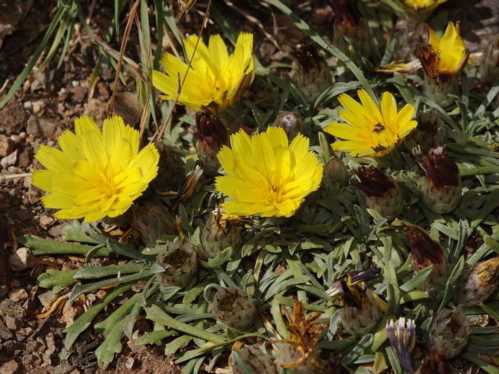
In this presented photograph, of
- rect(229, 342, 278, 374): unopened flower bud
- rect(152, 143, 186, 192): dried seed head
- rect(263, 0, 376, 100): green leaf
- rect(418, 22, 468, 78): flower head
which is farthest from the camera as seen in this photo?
rect(263, 0, 376, 100): green leaf

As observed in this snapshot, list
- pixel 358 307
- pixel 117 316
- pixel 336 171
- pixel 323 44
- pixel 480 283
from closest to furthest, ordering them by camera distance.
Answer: pixel 358 307, pixel 480 283, pixel 117 316, pixel 336 171, pixel 323 44

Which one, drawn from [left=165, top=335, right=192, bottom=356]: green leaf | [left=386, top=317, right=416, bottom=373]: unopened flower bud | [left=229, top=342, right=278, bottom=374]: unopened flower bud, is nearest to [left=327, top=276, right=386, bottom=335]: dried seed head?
[left=386, top=317, right=416, bottom=373]: unopened flower bud

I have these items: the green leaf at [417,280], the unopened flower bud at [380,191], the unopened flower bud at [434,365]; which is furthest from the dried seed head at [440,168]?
the unopened flower bud at [434,365]

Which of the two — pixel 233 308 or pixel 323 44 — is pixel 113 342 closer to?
pixel 233 308

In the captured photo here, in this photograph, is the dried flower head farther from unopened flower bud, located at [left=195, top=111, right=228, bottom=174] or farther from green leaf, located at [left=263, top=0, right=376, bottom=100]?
green leaf, located at [left=263, top=0, right=376, bottom=100]

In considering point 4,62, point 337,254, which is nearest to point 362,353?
point 337,254

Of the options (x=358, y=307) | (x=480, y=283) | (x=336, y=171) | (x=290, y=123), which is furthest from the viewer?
(x=290, y=123)

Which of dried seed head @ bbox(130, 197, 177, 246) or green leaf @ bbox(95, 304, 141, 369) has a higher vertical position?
dried seed head @ bbox(130, 197, 177, 246)

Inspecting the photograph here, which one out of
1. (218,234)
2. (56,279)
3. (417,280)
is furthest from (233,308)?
(56,279)
